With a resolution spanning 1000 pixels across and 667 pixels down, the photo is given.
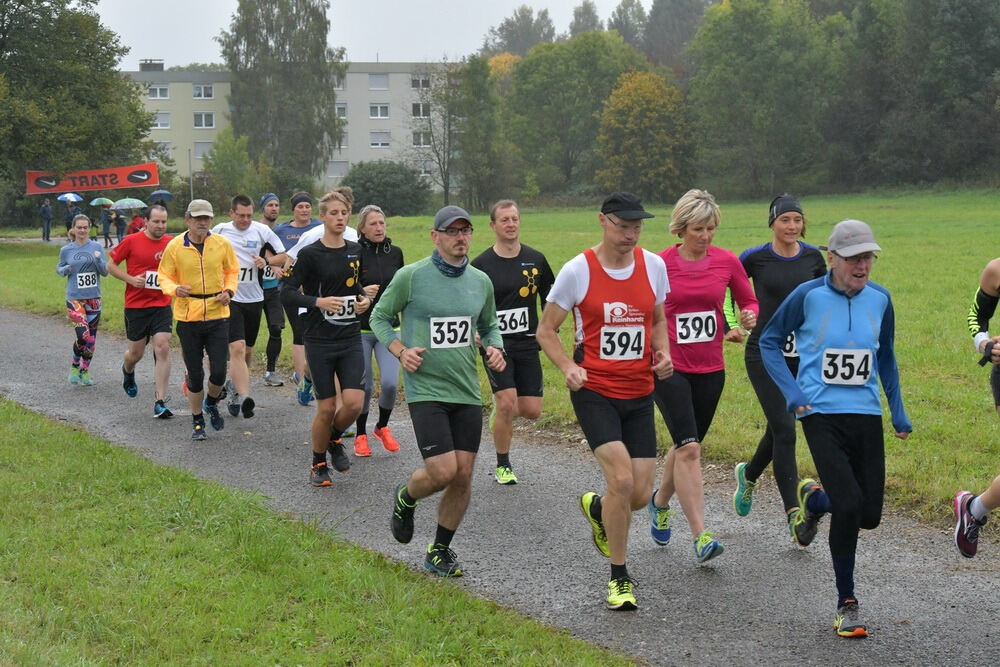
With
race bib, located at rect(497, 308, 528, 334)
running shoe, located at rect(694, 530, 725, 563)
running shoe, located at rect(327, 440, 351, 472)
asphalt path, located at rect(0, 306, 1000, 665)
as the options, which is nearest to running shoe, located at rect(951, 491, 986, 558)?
asphalt path, located at rect(0, 306, 1000, 665)

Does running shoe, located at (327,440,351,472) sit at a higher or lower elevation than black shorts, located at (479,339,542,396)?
lower

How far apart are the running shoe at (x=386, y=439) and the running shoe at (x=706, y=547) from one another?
404cm

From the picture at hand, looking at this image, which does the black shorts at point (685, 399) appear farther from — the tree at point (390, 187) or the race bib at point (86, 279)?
the tree at point (390, 187)

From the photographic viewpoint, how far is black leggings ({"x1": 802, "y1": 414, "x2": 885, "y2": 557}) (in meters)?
5.76

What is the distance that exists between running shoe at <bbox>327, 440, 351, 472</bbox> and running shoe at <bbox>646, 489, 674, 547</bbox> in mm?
2958

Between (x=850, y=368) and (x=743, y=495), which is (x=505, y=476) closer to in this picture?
(x=743, y=495)

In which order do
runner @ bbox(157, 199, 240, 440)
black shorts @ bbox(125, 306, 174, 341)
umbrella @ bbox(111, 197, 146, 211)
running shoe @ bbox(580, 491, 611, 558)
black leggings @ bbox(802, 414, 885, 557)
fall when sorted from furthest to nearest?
umbrella @ bbox(111, 197, 146, 211)
black shorts @ bbox(125, 306, 174, 341)
runner @ bbox(157, 199, 240, 440)
running shoe @ bbox(580, 491, 611, 558)
black leggings @ bbox(802, 414, 885, 557)

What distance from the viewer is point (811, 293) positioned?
6.03 meters

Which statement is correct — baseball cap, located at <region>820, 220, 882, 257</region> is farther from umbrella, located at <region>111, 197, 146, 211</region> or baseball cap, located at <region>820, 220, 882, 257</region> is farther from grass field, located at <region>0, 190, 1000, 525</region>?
umbrella, located at <region>111, 197, 146, 211</region>

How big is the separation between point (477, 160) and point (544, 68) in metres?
22.8

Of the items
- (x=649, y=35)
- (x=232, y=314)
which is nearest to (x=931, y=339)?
(x=232, y=314)

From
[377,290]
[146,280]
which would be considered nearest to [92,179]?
[146,280]

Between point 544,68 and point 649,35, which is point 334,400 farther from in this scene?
point 649,35

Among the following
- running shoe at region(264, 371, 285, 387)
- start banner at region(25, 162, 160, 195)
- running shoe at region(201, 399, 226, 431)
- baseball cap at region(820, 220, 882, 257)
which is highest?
start banner at region(25, 162, 160, 195)
